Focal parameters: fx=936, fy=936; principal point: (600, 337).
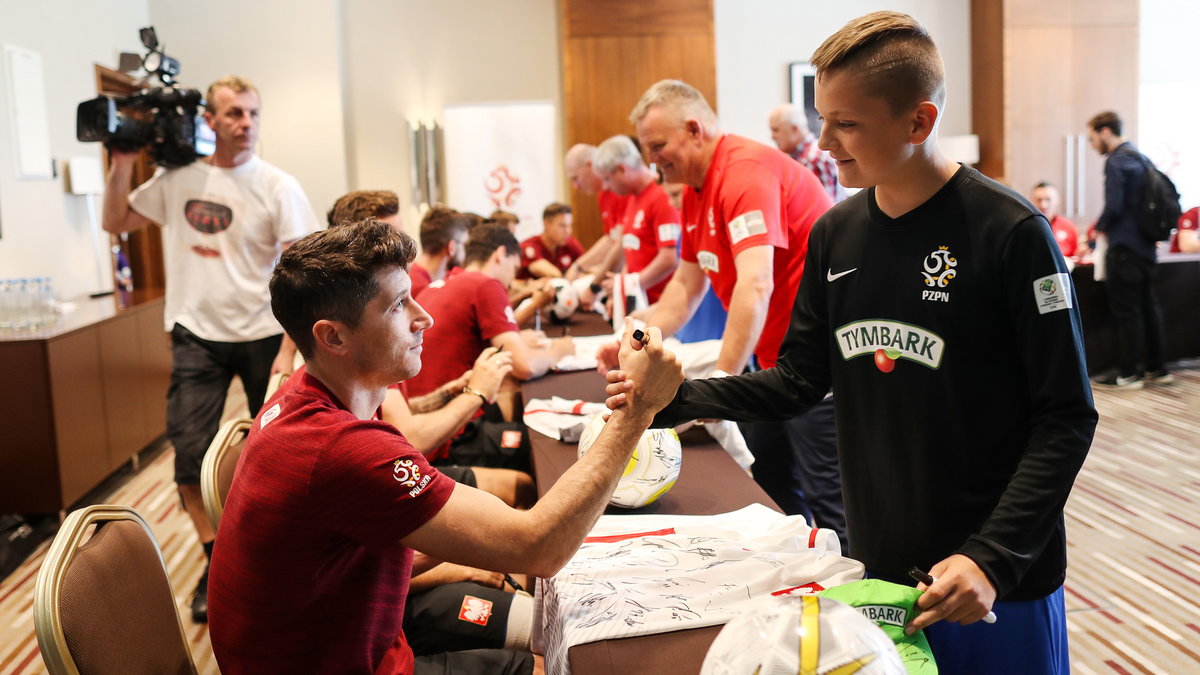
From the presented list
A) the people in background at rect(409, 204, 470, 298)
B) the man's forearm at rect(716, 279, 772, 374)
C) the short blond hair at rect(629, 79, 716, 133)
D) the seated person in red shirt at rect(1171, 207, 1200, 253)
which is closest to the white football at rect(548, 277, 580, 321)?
the people in background at rect(409, 204, 470, 298)

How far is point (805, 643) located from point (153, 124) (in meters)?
3.07

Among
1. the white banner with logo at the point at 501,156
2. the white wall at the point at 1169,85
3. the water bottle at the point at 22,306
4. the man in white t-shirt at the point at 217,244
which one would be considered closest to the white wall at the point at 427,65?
the white banner with logo at the point at 501,156

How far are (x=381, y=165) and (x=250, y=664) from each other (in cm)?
740

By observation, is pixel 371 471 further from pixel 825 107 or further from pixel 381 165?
pixel 381 165

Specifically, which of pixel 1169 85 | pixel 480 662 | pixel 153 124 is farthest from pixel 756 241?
pixel 1169 85

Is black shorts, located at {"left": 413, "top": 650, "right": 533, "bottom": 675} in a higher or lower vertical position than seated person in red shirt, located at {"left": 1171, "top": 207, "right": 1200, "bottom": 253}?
lower

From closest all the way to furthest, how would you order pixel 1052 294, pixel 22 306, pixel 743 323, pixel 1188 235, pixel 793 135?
1. pixel 1052 294
2. pixel 743 323
3. pixel 22 306
4. pixel 793 135
5. pixel 1188 235

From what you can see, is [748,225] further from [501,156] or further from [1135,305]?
[501,156]

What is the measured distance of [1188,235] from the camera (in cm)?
699

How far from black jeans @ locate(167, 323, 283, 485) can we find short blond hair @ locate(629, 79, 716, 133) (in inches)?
63.7

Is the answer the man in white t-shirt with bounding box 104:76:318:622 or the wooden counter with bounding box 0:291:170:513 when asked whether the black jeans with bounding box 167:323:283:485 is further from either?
the wooden counter with bounding box 0:291:170:513

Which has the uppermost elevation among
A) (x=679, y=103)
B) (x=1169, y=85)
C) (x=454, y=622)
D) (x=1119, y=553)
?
(x=1169, y=85)

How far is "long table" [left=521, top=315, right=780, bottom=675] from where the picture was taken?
3.96 feet

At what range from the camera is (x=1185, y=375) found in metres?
6.29
